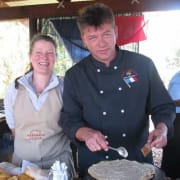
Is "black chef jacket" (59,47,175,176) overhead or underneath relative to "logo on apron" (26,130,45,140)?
overhead

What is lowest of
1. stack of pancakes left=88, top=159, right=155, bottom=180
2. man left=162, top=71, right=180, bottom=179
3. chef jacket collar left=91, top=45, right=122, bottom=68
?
man left=162, top=71, right=180, bottom=179

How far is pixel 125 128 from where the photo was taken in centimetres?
163

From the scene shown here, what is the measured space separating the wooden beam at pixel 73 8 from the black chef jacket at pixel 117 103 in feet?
4.87

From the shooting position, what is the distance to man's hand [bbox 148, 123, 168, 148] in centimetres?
135

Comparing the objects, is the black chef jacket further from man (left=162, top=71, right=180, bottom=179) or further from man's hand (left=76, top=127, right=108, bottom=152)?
man (left=162, top=71, right=180, bottom=179)

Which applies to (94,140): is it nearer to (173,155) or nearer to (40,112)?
(40,112)

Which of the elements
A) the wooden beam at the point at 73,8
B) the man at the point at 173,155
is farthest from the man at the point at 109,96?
the wooden beam at the point at 73,8

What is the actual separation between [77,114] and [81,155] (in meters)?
0.20

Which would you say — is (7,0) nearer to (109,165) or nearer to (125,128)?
(125,128)

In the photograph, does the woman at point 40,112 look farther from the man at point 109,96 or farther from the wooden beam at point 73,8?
the wooden beam at point 73,8

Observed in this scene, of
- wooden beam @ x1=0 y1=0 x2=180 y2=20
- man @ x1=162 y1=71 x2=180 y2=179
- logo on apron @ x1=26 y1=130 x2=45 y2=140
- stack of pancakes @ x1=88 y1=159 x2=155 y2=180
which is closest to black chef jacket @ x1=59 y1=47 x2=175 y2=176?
logo on apron @ x1=26 y1=130 x2=45 y2=140

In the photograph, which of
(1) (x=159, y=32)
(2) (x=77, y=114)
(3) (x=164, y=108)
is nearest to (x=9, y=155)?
(2) (x=77, y=114)

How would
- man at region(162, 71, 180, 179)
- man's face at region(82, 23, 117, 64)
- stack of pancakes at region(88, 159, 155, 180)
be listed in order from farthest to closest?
1. man at region(162, 71, 180, 179)
2. man's face at region(82, 23, 117, 64)
3. stack of pancakes at region(88, 159, 155, 180)

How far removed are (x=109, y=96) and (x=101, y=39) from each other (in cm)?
27
